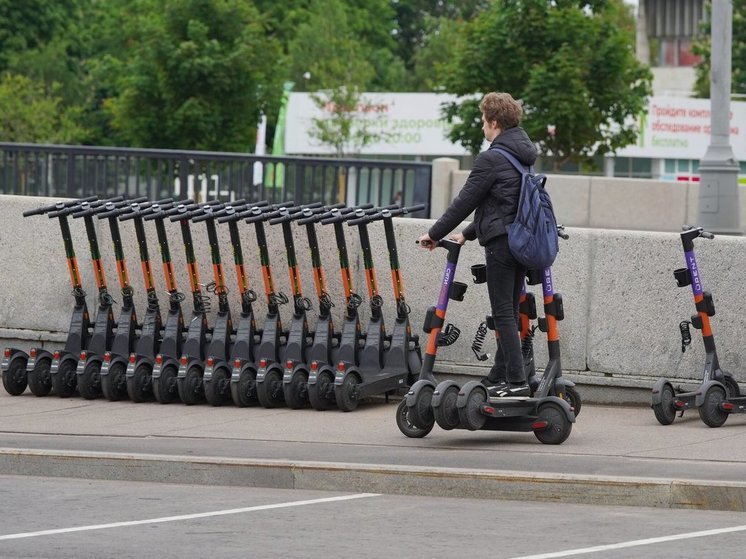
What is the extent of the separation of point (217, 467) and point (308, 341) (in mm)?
2714

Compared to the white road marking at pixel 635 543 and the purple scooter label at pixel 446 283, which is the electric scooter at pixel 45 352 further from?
the white road marking at pixel 635 543

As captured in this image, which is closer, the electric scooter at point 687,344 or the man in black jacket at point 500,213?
the man in black jacket at point 500,213

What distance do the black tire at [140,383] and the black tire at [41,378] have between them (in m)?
0.71

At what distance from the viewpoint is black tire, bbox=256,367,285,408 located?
11.3 m

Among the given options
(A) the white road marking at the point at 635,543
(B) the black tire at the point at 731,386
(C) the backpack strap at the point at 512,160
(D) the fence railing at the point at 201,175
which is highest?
(D) the fence railing at the point at 201,175

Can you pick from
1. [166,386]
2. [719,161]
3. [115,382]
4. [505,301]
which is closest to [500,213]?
[505,301]

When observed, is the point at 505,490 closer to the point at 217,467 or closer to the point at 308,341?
the point at 217,467

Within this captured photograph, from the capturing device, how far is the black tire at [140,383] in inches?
459

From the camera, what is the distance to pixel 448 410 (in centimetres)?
945

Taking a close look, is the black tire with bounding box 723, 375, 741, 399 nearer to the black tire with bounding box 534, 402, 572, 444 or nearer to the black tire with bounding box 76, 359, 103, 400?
the black tire with bounding box 534, 402, 572, 444

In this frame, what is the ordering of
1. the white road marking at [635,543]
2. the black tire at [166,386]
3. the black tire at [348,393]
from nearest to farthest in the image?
the white road marking at [635,543]
the black tire at [348,393]
the black tire at [166,386]

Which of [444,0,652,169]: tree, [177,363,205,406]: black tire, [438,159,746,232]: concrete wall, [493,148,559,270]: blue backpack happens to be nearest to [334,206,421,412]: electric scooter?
[177,363,205,406]: black tire

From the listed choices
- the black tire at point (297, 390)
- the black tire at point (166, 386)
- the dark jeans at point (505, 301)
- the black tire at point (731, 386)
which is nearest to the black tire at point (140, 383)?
the black tire at point (166, 386)

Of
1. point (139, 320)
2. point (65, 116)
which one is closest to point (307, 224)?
point (139, 320)
